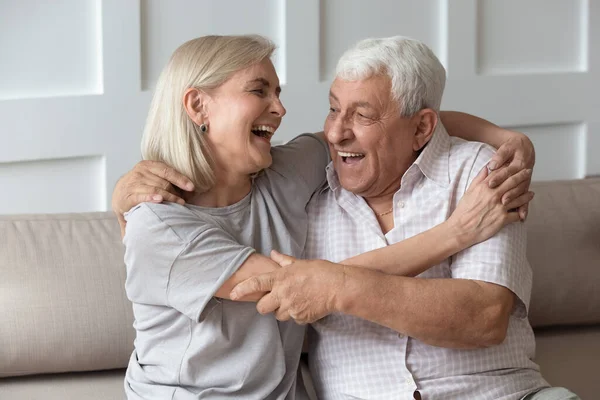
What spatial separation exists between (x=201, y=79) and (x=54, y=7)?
0.84m

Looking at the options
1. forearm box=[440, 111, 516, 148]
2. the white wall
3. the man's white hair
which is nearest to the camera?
the man's white hair

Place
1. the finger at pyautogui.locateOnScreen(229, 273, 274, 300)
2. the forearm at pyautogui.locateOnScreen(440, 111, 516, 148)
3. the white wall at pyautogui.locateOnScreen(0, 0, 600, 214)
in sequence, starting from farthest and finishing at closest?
the white wall at pyautogui.locateOnScreen(0, 0, 600, 214), the forearm at pyautogui.locateOnScreen(440, 111, 516, 148), the finger at pyautogui.locateOnScreen(229, 273, 274, 300)

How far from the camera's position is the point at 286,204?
6.81 feet

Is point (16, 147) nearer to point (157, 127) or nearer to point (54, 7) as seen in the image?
point (54, 7)

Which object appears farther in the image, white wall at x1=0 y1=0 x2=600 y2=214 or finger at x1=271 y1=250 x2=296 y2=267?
white wall at x1=0 y1=0 x2=600 y2=214

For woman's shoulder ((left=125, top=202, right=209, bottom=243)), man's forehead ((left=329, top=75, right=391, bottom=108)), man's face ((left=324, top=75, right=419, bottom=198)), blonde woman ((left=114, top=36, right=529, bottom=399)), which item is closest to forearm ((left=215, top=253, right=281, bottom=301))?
blonde woman ((left=114, top=36, right=529, bottom=399))

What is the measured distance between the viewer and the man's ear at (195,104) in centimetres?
191

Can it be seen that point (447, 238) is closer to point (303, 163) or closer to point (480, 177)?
point (480, 177)

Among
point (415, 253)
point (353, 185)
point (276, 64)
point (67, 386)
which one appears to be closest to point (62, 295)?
point (67, 386)

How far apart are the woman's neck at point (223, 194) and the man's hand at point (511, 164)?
1.76 feet

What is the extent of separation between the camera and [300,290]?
1.83 metres

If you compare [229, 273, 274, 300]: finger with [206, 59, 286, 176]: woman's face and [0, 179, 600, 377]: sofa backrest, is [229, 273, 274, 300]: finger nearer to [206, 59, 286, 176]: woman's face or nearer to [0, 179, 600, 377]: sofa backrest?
[206, 59, 286, 176]: woman's face

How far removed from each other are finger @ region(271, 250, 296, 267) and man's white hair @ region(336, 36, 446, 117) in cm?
44

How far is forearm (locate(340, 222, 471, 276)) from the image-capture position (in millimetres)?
1922
